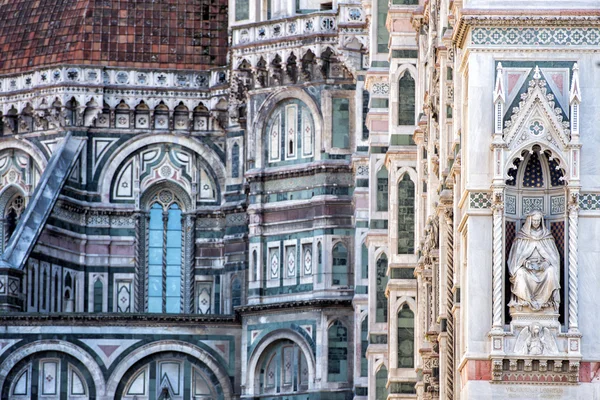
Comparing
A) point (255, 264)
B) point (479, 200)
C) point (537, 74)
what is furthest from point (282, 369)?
point (537, 74)

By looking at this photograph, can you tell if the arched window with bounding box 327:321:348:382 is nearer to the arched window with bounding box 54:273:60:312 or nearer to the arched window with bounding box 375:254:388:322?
the arched window with bounding box 54:273:60:312

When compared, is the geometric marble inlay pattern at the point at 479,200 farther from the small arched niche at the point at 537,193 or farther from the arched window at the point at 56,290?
the arched window at the point at 56,290

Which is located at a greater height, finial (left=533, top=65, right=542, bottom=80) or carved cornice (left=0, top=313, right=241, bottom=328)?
finial (left=533, top=65, right=542, bottom=80)

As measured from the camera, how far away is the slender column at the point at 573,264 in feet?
111

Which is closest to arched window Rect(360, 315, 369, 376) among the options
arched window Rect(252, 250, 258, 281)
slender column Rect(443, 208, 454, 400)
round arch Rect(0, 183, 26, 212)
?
arched window Rect(252, 250, 258, 281)

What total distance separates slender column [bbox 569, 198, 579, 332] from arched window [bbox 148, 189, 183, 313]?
33.5m

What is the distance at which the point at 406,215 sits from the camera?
1805 inches

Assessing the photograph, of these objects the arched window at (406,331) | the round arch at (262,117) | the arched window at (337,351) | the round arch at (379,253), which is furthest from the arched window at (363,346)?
the arched window at (406,331)

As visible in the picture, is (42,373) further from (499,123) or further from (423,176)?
(499,123)

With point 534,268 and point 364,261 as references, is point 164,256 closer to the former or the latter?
point 364,261

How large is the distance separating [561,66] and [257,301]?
28732 millimetres

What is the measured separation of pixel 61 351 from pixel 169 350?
2.61 meters

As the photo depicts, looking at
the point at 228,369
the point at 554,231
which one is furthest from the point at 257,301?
the point at 554,231

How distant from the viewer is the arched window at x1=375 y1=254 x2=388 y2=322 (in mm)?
49688
